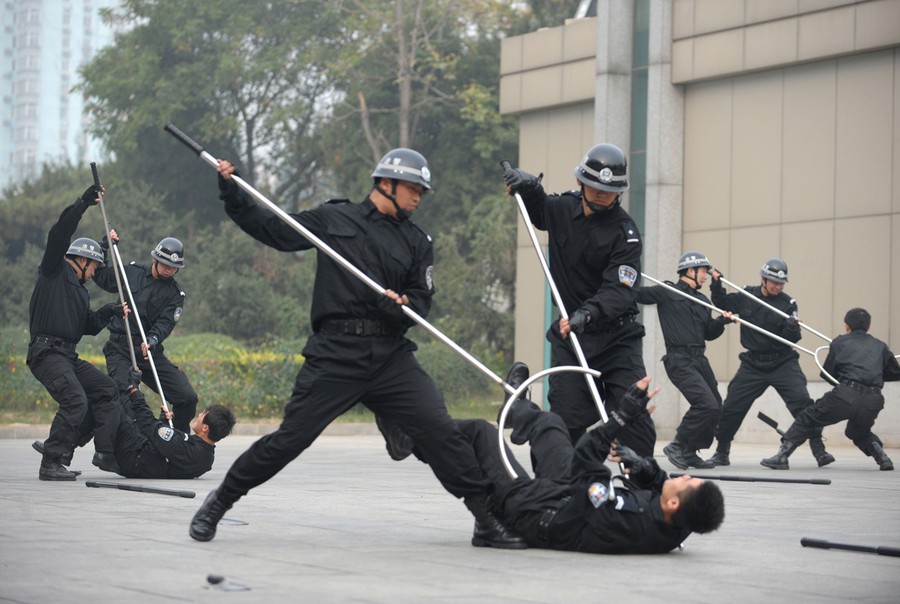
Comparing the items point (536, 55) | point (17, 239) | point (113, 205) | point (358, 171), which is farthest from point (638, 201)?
point (17, 239)

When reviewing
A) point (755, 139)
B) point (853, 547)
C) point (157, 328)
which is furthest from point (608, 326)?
point (755, 139)

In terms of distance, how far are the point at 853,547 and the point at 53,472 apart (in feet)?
23.0

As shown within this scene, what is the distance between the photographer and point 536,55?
2725cm

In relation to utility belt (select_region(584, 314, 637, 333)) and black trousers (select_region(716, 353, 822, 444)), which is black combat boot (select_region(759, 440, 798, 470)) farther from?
utility belt (select_region(584, 314, 637, 333))

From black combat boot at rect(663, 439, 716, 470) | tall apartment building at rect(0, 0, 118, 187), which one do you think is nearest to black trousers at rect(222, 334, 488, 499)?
black combat boot at rect(663, 439, 716, 470)

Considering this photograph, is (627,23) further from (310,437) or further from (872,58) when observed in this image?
(310,437)

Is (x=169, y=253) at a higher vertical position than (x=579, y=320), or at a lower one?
higher

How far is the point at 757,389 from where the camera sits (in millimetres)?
16328

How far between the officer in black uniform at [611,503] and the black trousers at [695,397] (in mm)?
7545

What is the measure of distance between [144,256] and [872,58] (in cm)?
3084

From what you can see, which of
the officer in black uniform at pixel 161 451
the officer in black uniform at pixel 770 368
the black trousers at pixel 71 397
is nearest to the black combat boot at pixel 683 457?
the officer in black uniform at pixel 770 368

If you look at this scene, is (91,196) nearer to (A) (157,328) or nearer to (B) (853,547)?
(A) (157,328)

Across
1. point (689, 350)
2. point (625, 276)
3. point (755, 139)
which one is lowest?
point (689, 350)

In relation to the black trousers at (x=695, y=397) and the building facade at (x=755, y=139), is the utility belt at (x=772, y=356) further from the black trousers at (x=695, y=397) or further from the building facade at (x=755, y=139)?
the building facade at (x=755, y=139)
